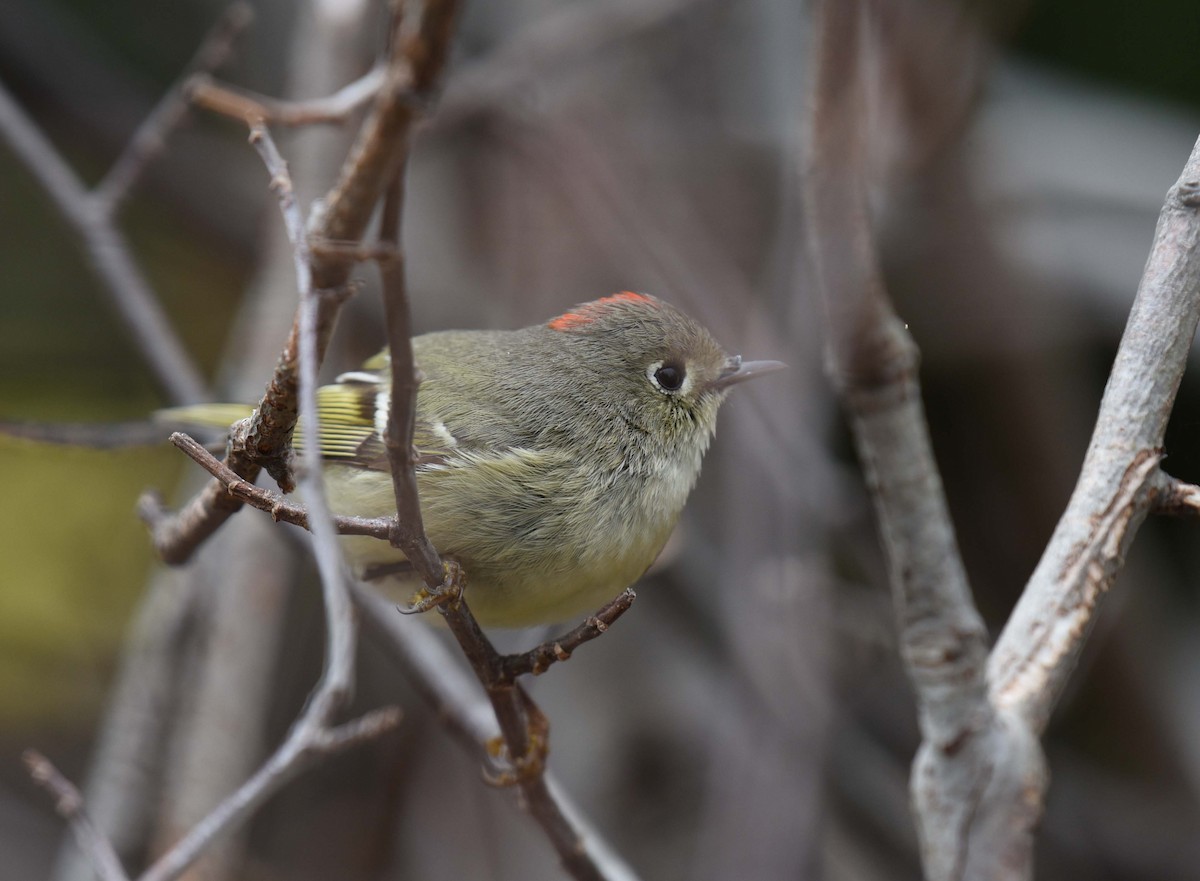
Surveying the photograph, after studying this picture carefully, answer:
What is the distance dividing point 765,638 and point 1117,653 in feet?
4.35

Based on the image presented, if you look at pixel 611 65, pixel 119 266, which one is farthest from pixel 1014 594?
pixel 119 266

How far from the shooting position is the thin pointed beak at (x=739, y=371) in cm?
226

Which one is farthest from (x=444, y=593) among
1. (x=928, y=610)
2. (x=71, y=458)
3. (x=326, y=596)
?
(x=71, y=458)

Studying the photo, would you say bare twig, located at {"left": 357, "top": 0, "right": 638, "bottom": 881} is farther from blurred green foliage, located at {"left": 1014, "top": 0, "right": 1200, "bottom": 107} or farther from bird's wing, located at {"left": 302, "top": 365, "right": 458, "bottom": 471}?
blurred green foliage, located at {"left": 1014, "top": 0, "right": 1200, "bottom": 107}

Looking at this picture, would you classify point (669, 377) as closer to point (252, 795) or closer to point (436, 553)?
point (436, 553)

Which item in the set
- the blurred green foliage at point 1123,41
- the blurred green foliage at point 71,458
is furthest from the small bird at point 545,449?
the blurred green foliage at point 1123,41

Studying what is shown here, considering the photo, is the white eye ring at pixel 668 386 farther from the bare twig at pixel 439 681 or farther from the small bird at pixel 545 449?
the bare twig at pixel 439 681

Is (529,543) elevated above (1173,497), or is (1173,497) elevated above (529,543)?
(1173,497)

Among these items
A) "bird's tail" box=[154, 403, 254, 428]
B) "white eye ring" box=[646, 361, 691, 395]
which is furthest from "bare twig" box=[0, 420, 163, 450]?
"white eye ring" box=[646, 361, 691, 395]

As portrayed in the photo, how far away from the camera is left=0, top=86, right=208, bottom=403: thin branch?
2.96 metres

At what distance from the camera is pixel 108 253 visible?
303 cm

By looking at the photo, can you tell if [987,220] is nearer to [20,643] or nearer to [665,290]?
[665,290]

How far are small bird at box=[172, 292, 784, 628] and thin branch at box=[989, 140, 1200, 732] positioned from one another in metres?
0.64

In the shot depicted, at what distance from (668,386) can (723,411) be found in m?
1.91
